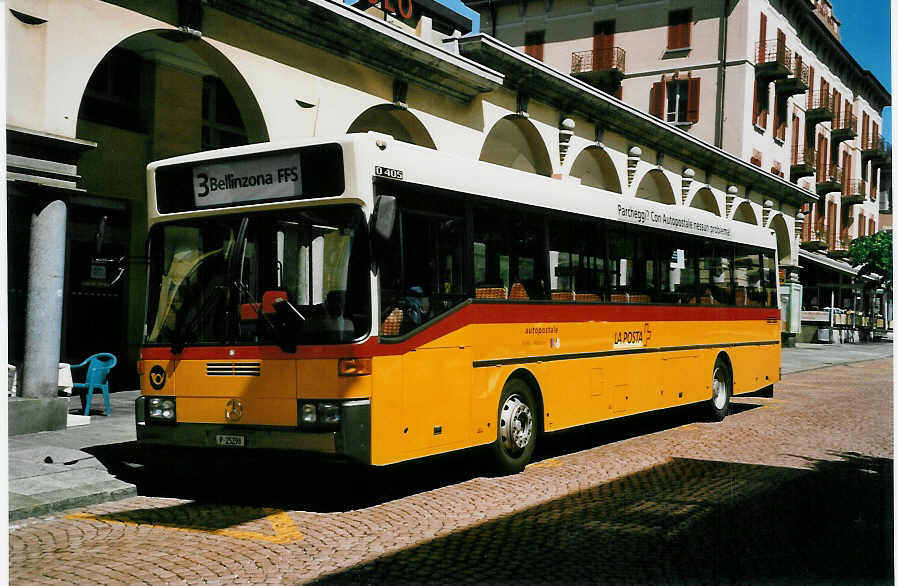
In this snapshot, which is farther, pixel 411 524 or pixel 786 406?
pixel 786 406

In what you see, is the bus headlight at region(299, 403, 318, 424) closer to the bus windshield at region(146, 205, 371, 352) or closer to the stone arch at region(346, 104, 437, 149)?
the bus windshield at region(146, 205, 371, 352)

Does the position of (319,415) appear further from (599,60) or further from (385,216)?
(599,60)

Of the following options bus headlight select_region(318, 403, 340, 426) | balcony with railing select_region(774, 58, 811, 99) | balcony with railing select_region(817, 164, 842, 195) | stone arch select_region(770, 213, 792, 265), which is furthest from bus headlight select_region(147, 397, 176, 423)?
stone arch select_region(770, 213, 792, 265)

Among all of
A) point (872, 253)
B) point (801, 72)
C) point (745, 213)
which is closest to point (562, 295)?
point (801, 72)

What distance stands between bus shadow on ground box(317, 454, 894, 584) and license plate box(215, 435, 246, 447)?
2003 mm

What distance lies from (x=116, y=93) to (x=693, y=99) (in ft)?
84.3

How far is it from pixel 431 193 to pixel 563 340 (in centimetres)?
273

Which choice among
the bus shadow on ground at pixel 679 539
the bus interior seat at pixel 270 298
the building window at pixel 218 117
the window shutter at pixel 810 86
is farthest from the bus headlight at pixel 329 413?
the window shutter at pixel 810 86

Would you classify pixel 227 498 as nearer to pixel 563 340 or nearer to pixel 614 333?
pixel 563 340

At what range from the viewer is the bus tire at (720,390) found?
13969 mm

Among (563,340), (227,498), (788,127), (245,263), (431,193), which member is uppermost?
(788,127)

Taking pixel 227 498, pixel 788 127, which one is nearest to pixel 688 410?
pixel 227 498

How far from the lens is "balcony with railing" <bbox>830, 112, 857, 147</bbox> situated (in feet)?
70.7

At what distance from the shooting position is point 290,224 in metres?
7.54
